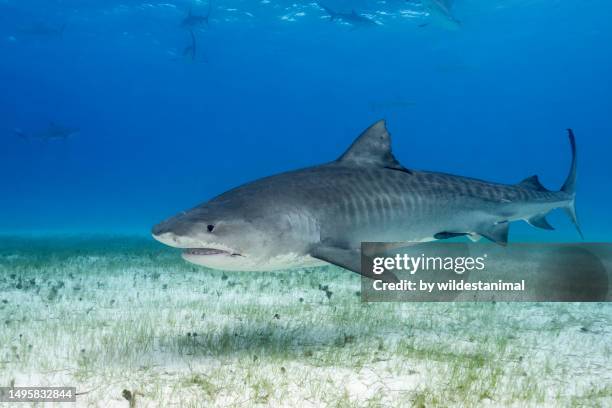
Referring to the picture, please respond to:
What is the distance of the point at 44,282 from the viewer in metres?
10.1

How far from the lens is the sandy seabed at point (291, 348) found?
4.10m

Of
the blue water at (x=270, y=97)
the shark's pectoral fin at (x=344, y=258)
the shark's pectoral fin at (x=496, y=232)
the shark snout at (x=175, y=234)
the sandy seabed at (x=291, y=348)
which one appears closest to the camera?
the sandy seabed at (x=291, y=348)

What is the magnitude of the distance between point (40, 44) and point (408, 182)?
89114 millimetres

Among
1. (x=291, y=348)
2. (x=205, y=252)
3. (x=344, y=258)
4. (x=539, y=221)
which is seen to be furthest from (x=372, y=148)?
(x=539, y=221)

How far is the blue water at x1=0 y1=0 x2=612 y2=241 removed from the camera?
5288cm

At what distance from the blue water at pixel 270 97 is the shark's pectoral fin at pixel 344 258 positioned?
119 feet

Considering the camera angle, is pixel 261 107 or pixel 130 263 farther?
pixel 261 107

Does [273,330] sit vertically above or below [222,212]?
below

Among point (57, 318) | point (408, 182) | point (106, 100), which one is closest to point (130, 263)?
point (57, 318)

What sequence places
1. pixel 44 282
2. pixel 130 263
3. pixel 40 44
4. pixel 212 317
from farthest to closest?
pixel 40 44 < pixel 130 263 < pixel 44 282 < pixel 212 317

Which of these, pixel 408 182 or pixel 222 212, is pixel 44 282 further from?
pixel 408 182

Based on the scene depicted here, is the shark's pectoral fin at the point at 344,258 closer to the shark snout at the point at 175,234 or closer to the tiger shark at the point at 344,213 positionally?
the tiger shark at the point at 344,213

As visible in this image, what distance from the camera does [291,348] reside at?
18.1 feet

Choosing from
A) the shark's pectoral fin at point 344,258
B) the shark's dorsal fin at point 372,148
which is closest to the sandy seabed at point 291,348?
the shark's pectoral fin at point 344,258
